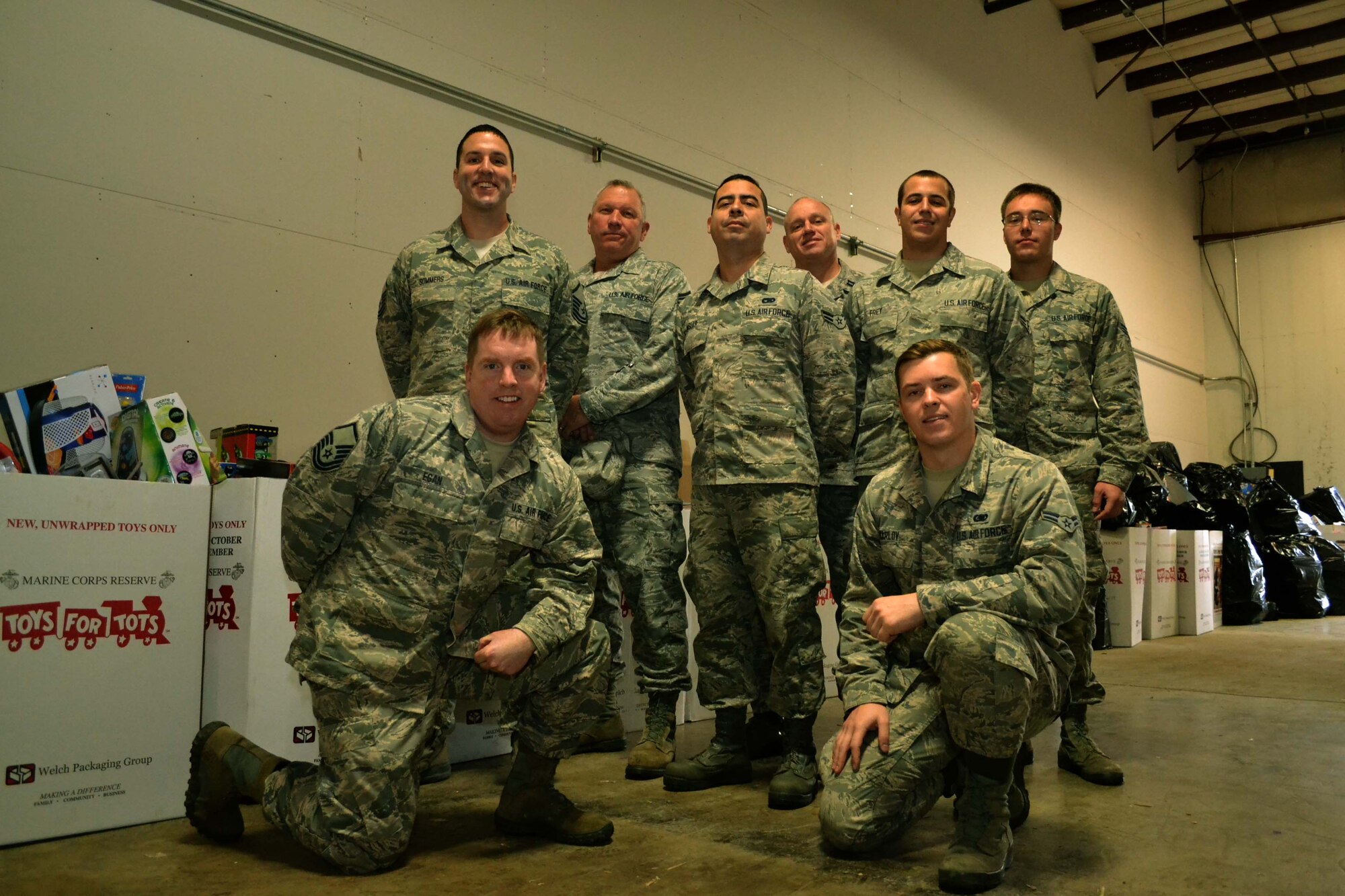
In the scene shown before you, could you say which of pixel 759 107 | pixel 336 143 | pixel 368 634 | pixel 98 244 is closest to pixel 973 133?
pixel 759 107

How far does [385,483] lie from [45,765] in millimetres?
931

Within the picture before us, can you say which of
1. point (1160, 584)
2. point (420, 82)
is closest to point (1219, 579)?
point (1160, 584)

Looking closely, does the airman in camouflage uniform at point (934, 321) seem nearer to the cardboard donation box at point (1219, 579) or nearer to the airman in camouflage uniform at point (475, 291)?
the airman in camouflage uniform at point (475, 291)

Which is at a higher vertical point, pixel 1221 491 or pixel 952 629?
pixel 1221 491

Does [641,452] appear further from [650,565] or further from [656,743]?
[656,743]

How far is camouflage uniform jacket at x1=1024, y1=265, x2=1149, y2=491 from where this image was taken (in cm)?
285

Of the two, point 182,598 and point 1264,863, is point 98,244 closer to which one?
point 182,598

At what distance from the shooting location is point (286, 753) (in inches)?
91.6

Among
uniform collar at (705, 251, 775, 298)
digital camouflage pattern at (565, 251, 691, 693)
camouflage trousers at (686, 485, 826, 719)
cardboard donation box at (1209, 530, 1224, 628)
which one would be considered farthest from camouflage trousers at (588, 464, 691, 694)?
cardboard donation box at (1209, 530, 1224, 628)

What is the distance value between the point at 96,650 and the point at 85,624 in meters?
0.06

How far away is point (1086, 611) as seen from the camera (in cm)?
262

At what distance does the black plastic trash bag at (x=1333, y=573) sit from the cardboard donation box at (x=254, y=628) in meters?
7.63

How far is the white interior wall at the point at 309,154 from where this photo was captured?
268 cm

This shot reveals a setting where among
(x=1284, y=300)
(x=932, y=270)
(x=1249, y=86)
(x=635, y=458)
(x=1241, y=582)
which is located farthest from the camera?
(x=1284, y=300)
